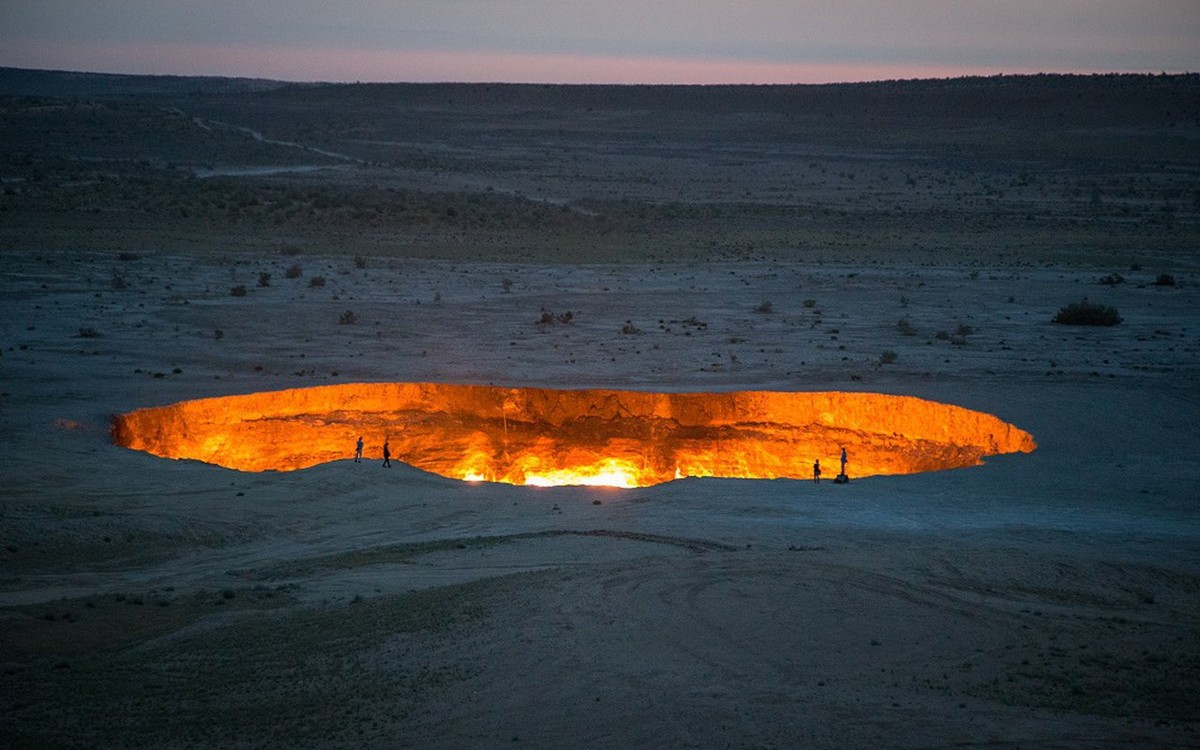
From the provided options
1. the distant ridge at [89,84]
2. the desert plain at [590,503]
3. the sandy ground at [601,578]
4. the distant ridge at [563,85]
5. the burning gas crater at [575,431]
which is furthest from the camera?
the distant ridge at [89,84]

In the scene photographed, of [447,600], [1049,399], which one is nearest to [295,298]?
[1049,399]

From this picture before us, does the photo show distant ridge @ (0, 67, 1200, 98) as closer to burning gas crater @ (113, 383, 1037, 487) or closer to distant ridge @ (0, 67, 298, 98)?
distant ridge @ (0, 67, 298, 98)

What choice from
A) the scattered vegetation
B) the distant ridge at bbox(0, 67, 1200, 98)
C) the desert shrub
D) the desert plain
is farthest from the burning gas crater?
the distant ridge at bbox(0, 67, 1200, 98)

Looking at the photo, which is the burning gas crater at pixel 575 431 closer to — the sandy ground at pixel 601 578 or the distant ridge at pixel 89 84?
the sandy ground at pixel 601 578

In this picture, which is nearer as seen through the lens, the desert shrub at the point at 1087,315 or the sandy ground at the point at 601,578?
the sandy ground at the point at 601,578

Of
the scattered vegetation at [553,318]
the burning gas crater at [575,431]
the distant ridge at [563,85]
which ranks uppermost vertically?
the distant ridge at [563,85]

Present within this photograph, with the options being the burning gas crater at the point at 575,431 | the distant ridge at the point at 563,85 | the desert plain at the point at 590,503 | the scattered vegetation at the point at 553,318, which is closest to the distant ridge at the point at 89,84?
the distant ridge at the point at 563,85

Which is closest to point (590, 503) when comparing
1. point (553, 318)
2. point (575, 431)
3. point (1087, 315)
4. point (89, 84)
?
point (575, 431)
